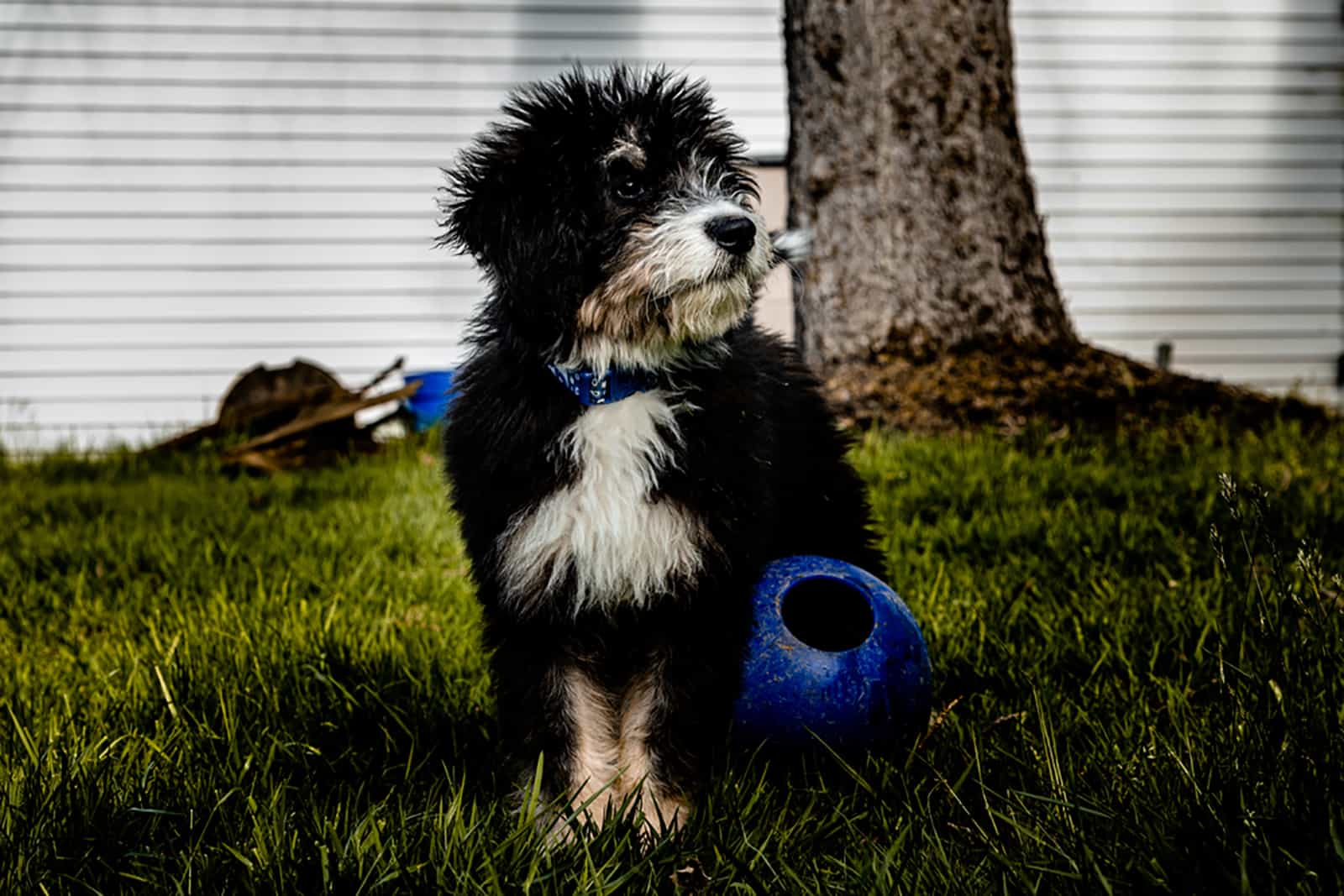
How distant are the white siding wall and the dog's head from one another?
277 inches

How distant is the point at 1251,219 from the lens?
10.3 m

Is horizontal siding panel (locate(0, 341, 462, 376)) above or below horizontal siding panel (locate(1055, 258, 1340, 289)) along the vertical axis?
below

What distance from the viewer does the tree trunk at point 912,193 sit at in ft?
Answer: 19.6

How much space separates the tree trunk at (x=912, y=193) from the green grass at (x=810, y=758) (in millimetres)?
1087

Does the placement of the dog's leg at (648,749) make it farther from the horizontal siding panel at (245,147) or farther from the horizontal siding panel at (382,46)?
the horizontal siding panel at (382,46)

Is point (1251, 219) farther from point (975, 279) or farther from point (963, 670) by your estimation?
point (963, 670)

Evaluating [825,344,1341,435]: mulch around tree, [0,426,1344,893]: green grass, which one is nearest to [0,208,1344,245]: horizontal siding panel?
[825,344,1341,435]: mulch around tree

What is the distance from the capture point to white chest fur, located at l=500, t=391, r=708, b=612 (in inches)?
94.7

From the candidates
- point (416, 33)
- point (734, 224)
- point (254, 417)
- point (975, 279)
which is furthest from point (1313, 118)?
point (734, 224)

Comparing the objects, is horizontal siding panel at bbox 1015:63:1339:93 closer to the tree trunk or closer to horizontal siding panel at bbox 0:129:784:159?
horizontal siding panel at bbox 0:129:784:159

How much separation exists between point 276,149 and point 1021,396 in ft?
21.3

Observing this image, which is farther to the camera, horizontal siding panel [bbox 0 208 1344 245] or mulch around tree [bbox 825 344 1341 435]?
horizontal siding panel [bbox 0 208 1344 245]

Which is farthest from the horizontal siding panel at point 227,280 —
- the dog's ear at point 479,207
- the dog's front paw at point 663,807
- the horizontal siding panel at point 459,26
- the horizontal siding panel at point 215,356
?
the dog's front paw at point 663,807

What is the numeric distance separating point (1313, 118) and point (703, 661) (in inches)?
402
